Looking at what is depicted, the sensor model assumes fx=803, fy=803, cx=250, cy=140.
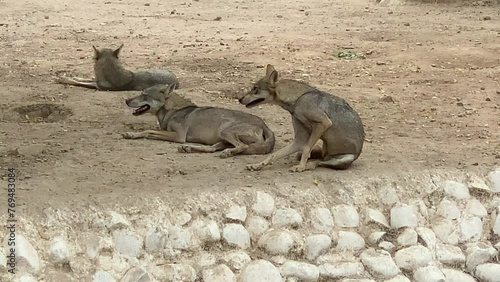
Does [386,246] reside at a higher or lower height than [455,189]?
lower

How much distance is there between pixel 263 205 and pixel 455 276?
1.51 meters

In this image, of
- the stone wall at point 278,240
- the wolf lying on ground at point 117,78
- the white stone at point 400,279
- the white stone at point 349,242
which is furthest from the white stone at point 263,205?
the wolf lying on ground at point 117,78

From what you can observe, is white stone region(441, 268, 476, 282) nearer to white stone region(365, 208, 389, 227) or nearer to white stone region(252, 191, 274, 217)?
white stone region(365, 208, 389, 227)

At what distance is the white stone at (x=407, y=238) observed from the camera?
5.79 metres

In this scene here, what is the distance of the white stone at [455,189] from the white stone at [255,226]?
1545 millimetres

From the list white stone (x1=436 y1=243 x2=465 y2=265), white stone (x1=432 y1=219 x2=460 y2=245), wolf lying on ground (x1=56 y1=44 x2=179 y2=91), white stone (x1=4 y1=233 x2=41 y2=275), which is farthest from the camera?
wolf lying on ground (x1=56 y1=44 x2=179 y2=91)

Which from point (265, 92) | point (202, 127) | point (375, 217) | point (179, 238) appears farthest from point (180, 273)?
point (202, 127)

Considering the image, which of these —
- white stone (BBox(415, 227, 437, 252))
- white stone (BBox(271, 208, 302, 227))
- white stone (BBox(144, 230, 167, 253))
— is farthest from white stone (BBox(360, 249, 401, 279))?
white stone (BBox(144, 230, 167, 253))

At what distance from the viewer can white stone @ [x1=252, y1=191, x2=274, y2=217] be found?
5.48 metres

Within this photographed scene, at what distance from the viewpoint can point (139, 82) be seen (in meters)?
8.80

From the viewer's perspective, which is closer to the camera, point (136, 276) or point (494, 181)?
point (136, 276)

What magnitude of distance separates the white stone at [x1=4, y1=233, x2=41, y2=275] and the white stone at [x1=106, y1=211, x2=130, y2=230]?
1.61ft

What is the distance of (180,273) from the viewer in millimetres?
5078

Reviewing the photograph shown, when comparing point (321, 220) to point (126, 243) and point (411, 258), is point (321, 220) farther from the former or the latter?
point (126, 243)
